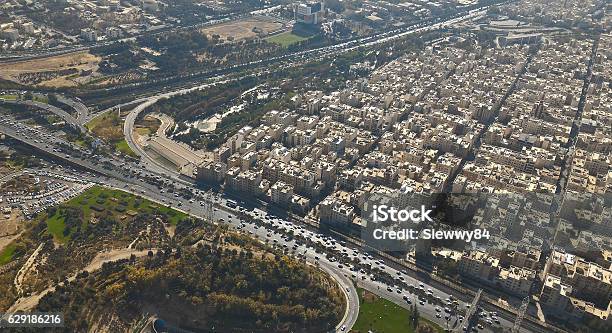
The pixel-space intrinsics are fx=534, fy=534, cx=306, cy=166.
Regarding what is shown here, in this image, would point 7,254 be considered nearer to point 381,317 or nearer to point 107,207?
point 107,207

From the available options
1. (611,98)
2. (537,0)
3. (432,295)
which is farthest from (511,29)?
(432,295)

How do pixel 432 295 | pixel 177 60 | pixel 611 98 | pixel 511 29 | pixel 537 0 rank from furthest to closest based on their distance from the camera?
pixel 537 0 < pixel 511 29 < pixel 177 60 < pixel 611 98 < pixel 432 295

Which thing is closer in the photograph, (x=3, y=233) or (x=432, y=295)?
(x=432, y=295)

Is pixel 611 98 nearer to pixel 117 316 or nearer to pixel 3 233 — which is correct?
pixel 117 316

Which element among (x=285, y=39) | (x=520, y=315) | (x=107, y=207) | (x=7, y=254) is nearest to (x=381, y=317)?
(x=520, y=315)

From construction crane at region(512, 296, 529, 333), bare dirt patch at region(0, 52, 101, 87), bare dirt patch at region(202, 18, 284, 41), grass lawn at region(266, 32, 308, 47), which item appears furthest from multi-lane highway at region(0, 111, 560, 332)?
grass lawn at region(266, 32, 308, 47)

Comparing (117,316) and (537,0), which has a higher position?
(537,0)
